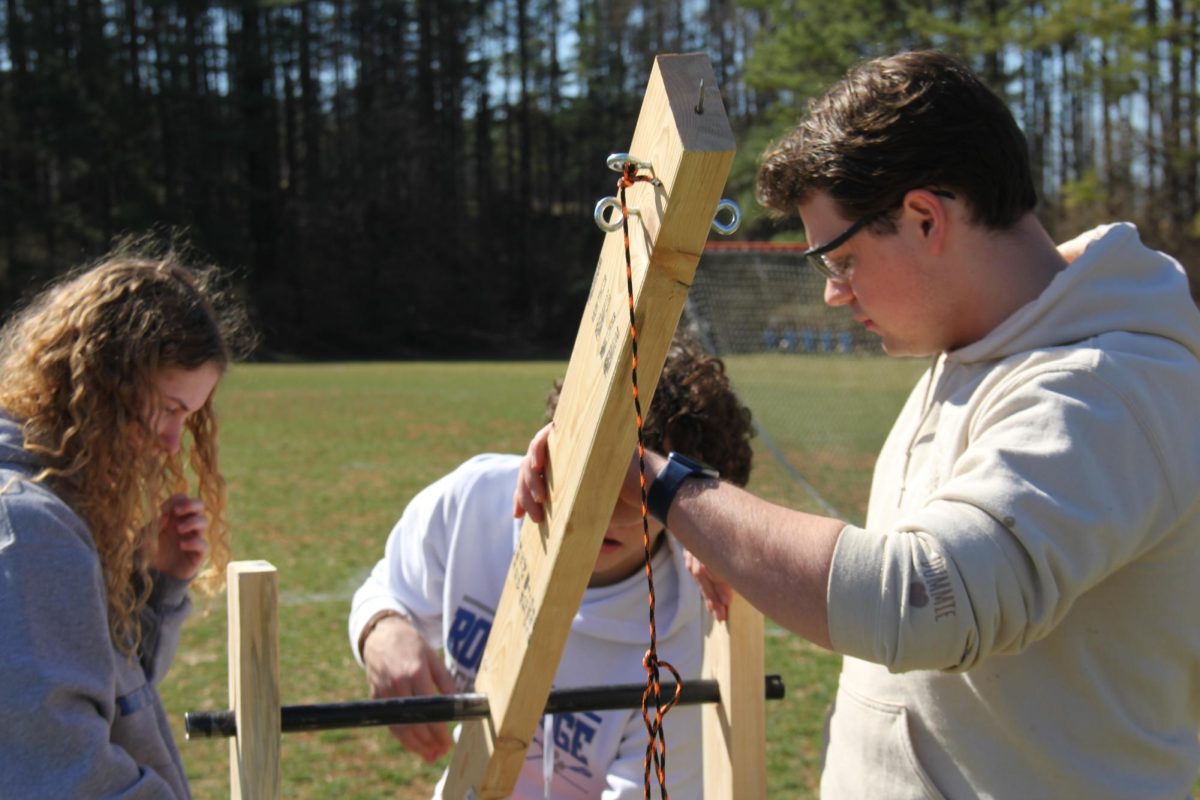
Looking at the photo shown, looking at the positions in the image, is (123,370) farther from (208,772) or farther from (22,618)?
(208,772)

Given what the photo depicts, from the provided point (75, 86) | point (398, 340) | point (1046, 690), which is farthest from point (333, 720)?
point (75, 86)

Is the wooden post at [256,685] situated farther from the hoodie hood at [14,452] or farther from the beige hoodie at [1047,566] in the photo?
the beige hoodie at [1047,566]

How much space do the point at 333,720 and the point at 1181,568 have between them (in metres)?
1.22

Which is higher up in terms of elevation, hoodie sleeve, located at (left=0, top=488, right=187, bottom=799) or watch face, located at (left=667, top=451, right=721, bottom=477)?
watch face, located at (left=667, top=451, right=721, bottom=477)

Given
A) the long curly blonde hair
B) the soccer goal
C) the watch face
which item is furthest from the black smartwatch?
the soccer goal

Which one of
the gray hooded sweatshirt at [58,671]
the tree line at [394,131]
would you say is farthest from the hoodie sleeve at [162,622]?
the tree line at [394,131]

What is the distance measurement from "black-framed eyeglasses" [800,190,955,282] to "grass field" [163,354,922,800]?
103 centimetres

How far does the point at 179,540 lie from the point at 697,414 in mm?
1026

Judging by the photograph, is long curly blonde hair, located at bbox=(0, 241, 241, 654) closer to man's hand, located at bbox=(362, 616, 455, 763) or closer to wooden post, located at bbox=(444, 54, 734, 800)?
man's hand, located at bbox=(362, 616, 455, 763)

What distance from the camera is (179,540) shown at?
2.28 meters

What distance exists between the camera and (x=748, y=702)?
77.4 inches

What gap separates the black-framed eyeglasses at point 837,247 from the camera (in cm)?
169

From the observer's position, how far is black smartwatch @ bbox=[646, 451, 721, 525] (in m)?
1.54

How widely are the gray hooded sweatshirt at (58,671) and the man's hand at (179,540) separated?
0.36 meters
